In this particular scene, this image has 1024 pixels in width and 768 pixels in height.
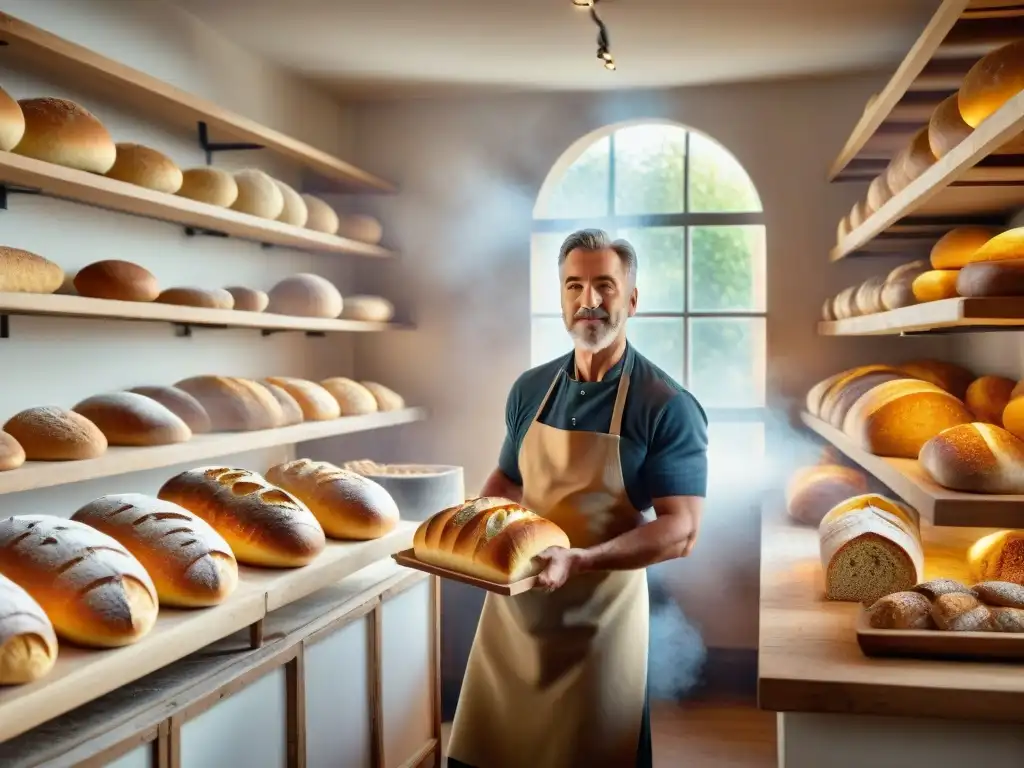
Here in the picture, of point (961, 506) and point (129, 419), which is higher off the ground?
point (129, 419)

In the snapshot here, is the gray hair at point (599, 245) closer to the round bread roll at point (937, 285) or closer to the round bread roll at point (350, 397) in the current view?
the round bread roll at point (937, 285)

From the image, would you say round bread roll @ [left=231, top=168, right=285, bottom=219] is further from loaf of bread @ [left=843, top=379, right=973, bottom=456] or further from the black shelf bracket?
loaf of bread @ [left=843, top=379, right=973, bottom=456]

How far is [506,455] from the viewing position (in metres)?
2.54

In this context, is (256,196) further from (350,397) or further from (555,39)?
(555,39)

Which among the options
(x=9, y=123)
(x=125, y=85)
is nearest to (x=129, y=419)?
(x=9, y=123)

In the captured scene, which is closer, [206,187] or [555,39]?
[206,187]

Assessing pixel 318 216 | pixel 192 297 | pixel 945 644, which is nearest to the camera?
pixel 945 644

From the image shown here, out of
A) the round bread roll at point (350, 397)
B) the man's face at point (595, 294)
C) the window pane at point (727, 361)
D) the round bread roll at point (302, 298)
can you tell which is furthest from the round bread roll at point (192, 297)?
the window pane at point (727, 361)

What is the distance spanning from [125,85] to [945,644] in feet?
7.72

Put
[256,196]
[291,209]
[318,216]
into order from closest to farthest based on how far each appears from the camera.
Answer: [256,196]
[291,209]
[318,216]

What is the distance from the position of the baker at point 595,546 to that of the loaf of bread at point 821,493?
3.68 feet

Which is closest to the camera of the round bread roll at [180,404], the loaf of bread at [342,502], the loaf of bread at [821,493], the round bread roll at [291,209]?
the loaf of bread at [342,502]

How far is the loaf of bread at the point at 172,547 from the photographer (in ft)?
6.77

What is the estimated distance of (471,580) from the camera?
2.01 metres
